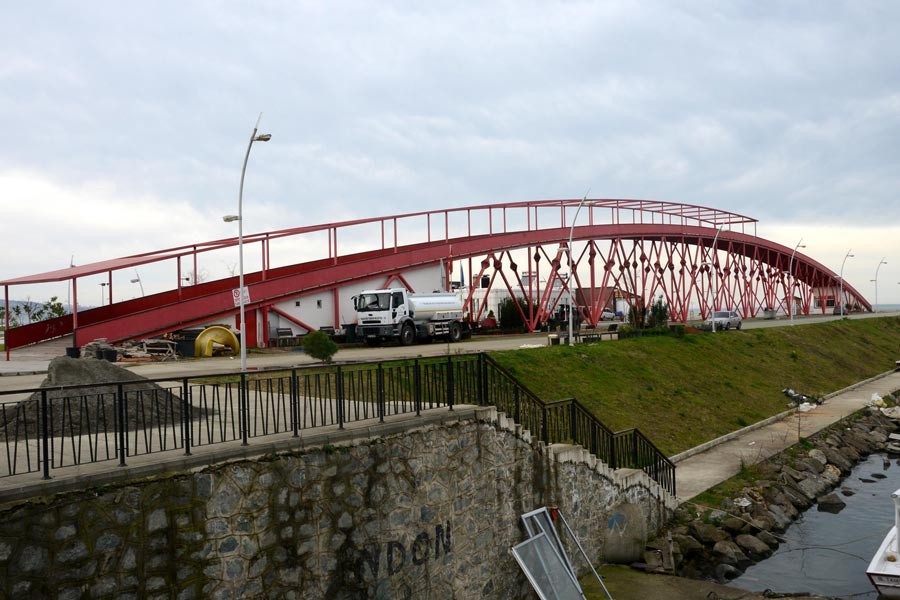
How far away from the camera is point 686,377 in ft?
101

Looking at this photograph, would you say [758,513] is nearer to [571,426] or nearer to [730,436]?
[571,426]

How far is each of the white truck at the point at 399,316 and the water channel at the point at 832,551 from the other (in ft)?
66.1

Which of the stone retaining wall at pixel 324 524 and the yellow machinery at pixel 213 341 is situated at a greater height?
the yellow machinery at pixel 213 341

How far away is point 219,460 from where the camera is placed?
8.45 metres

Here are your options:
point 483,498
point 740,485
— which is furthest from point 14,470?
point 740,485

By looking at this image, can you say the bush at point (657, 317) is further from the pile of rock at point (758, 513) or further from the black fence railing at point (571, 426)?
the black fence railing at point (571, 426)

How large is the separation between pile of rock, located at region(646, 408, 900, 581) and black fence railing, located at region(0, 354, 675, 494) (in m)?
1.50

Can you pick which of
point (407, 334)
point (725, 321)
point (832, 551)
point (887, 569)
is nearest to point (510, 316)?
point (725, 321)

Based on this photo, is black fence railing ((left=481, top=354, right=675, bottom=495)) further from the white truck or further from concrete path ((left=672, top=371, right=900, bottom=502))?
the white truck

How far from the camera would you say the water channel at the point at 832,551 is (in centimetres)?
1544

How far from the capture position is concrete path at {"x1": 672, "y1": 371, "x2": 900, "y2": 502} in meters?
20.3

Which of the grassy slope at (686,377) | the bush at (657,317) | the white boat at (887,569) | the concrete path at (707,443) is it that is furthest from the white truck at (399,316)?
the white boat at (887,569)

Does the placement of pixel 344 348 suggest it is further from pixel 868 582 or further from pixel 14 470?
pixel 14 470

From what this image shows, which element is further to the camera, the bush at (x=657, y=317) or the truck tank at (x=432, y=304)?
the bush at (x=657, y=317)
